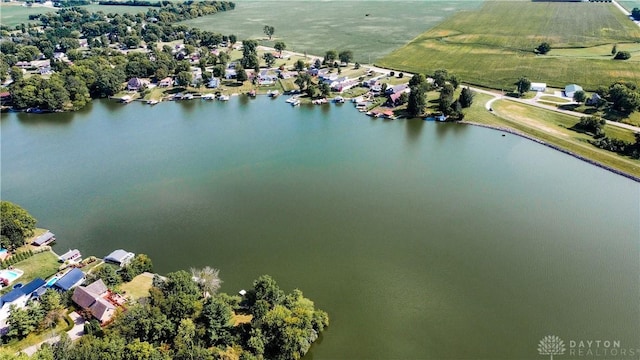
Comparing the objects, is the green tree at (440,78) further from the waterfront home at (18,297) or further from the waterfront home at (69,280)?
the waterfront home at (18,297)

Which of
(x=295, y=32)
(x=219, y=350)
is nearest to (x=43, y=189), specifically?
(x=219, y=350)

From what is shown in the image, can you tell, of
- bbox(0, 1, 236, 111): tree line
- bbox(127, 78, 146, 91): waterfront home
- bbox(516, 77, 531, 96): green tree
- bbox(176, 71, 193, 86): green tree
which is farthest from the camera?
bbox(127, 78, 146, 91): waterfront home

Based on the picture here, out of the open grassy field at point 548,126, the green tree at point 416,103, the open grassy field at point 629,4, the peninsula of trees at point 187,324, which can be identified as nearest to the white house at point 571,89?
the open grassy field at point 548,126

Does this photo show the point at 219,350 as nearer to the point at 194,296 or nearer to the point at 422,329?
the point at 194,296

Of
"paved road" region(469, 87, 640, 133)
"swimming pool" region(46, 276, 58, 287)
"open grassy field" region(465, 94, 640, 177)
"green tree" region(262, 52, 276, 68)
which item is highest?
"green tree" region(262, 52, 276, 68)

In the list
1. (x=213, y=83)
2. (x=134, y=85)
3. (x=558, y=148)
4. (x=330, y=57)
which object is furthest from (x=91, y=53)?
(x=558, y=148)

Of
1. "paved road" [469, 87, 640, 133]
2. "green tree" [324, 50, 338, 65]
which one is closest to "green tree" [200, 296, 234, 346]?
"paved road" [469, 87, 640, 133]

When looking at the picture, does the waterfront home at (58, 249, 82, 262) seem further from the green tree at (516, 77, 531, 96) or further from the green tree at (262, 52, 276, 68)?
the green tree at (516, 77, 531, 96)
